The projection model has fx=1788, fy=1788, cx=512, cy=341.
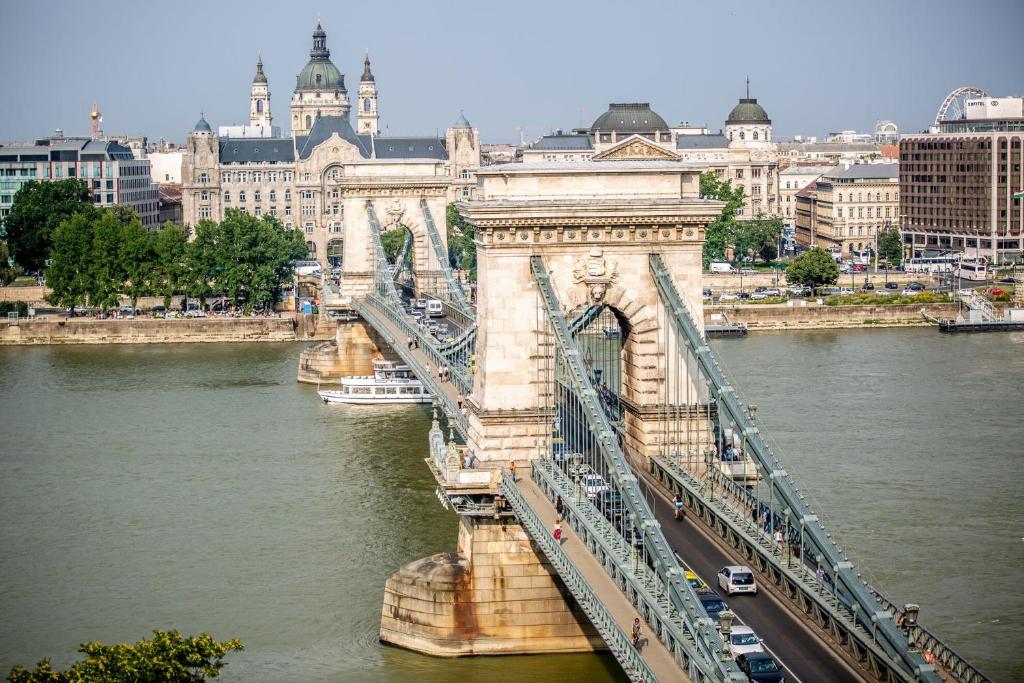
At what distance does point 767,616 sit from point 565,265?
747 cm

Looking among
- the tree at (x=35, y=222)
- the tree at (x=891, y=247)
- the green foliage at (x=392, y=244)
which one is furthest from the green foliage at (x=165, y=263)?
the tree at (x=891, y=247)

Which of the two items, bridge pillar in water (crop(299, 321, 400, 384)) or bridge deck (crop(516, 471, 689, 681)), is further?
bridge pillar in water (crop(299, 321, 400, 384))

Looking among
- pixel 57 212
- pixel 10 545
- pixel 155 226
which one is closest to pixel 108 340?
pixel 57 212

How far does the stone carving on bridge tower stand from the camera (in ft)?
86.1

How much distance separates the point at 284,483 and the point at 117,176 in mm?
64945

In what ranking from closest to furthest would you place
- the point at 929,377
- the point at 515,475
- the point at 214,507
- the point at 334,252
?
the point at 515,475, the point at 214,507, the point at 929,377, the point at 334,252

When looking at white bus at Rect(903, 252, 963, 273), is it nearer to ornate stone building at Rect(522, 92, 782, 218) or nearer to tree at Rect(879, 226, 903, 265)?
tree at Rect(879, 226, 903, 265)

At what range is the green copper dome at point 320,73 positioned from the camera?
14088 centimetres

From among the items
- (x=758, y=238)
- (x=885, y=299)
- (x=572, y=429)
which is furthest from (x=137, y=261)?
(x=572, y=429)

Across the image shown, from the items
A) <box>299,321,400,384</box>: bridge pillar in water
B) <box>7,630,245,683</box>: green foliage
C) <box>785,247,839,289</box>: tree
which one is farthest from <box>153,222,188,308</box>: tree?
<box>7,630,245,683</box>: green foliage

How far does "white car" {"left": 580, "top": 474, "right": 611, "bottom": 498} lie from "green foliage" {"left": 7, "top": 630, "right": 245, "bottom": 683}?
5.72m

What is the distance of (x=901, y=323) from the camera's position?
221ft

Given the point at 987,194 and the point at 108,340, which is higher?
the point at 987,194

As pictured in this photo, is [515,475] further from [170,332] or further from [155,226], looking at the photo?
[155,226]
